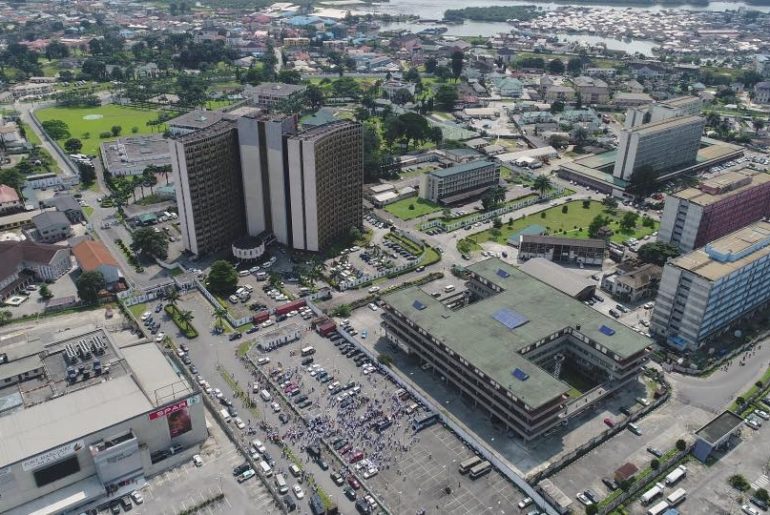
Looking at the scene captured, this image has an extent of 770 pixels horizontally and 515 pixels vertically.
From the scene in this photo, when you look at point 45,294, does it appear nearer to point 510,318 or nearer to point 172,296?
point 172,296

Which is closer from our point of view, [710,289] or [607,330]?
[607,330]

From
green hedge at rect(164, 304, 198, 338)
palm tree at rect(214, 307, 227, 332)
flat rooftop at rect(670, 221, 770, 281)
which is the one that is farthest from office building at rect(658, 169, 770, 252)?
green hedge at rect(164, 304, 198, 338)

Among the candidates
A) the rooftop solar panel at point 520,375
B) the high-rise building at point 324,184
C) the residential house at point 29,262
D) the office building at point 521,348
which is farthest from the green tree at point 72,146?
the rooftop solar panel at point 520,375

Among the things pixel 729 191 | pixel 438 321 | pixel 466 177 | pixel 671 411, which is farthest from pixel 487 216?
pixel 671 411

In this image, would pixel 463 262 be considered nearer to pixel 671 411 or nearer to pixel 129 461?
pixel 671 411

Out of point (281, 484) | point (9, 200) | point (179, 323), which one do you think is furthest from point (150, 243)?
point (281, 484)

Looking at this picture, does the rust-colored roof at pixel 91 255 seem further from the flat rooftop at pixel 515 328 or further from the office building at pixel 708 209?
the office building at pixel 708 209

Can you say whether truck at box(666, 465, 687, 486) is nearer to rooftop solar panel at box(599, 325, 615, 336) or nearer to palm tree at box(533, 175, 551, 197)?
rooftop solar panel at box(599, 325, 615, 336)
